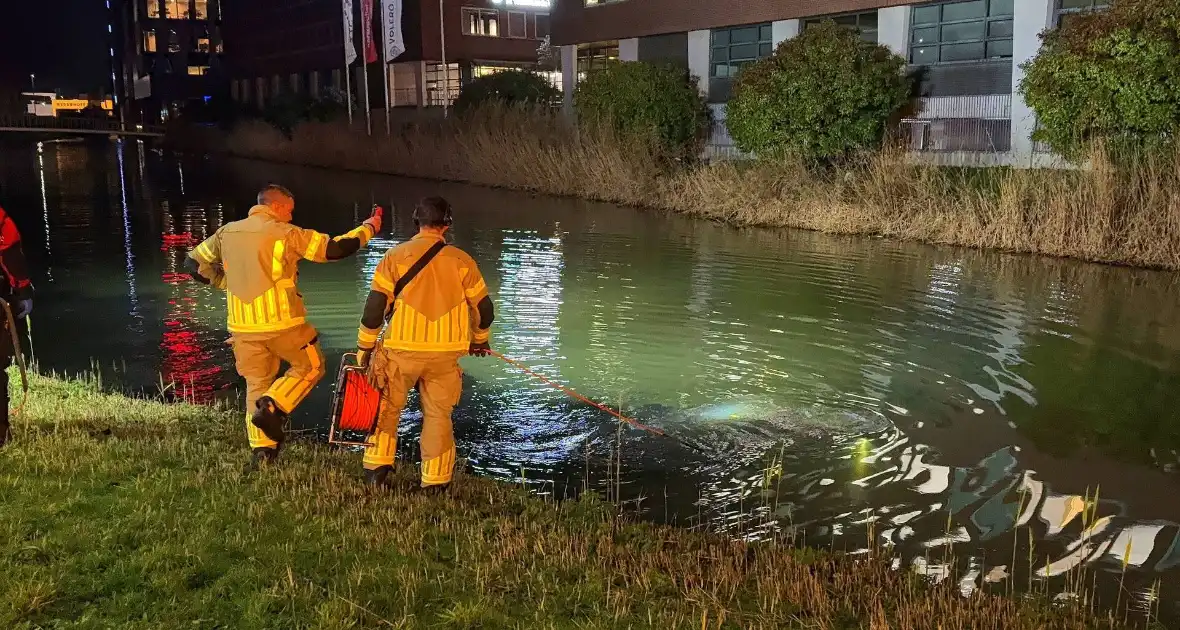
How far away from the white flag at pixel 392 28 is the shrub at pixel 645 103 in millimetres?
17094

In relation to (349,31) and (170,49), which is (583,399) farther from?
(170,49)

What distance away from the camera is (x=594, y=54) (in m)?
42.7

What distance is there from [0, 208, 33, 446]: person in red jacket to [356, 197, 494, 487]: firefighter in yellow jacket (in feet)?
7.29

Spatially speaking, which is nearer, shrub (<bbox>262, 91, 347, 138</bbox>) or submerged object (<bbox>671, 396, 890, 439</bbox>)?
submerged object (<bbox>671, 396, 890, 439</bbox>)

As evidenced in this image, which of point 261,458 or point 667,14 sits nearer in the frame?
point 261,458

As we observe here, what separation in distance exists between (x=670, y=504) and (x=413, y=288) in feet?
7.46

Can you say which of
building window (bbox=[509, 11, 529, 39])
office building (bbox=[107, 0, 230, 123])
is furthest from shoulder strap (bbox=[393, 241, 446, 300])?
office building (bbox=[107, 0, 230, 123])

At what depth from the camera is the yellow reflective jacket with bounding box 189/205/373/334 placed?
6.39m

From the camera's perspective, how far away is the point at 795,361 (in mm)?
10516

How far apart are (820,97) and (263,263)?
18119mm

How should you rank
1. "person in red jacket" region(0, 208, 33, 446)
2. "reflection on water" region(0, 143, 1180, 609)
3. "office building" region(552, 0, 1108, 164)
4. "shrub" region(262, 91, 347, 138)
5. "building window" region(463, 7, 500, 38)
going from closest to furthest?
"person in red jacket" region(0, 208, 33, 446)
"reflection on water" region(0, 143, 1180, 609)
"office building" region(552, 0, 1108, 164)
"shrub" region(262, 91, 347, 138)
"building window" region(463, 7, 500, 38)

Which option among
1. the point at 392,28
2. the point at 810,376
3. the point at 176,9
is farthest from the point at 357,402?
the point at 176,9

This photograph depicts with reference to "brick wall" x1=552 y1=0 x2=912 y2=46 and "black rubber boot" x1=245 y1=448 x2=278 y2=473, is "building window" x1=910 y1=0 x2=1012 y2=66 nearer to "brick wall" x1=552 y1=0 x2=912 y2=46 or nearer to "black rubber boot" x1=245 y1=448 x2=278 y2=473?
"brick wall" x1=552 y1=0 x2=912 y2=46

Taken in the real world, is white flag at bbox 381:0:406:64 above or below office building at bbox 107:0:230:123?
below
